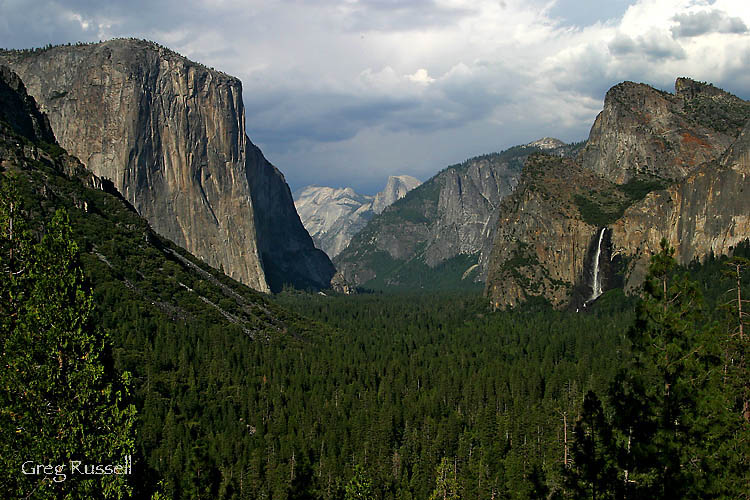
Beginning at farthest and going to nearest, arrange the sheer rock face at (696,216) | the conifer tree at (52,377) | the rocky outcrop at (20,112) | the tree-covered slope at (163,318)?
1. the sheer rock face at (696,216)
2. the rocky outcrop at (20,112)
3. the tree-covered slope at (163,318)
4. the conifer tree at (52,377)

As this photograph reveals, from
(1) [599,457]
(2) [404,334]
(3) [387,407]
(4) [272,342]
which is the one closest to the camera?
(1) [599,457]

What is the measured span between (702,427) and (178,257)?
139 metres

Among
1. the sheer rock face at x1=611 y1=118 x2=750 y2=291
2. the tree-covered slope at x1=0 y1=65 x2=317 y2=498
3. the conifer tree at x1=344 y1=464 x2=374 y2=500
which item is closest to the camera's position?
the conifer tree at x1=344 y1=464 x2=374 y2=500

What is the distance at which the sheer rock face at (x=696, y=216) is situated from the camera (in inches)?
6378

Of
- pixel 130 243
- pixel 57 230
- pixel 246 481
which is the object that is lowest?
pixel 246 481

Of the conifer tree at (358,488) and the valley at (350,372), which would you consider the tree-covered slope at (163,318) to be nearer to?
the valley at (350,372)

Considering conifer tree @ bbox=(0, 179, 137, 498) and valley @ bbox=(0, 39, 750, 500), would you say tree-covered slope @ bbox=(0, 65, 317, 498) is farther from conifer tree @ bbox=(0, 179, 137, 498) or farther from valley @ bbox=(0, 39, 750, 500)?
conifer tree @ bbox=(0, 179, 137, 498)

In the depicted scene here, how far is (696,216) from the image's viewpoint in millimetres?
172250

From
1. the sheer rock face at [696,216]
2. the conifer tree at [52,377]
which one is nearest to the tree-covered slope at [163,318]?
the conifer tree at [52,377]

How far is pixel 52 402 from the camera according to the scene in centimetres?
2972

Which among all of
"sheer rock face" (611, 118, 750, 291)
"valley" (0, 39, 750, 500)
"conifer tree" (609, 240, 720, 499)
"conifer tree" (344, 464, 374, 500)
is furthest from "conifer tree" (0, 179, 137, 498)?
"sheer rock face" (611, 118, 750, 291)

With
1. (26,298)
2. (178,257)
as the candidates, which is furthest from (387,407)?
(178,257)

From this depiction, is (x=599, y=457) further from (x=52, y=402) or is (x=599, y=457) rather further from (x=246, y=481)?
(x=246, y=481)

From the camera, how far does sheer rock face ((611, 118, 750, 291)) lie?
162m
